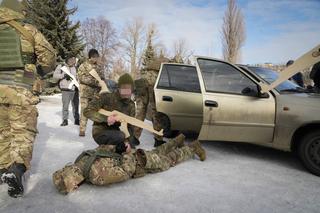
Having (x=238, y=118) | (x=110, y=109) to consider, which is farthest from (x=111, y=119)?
(x=238, y=118)

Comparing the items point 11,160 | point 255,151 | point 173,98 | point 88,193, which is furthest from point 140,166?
point 255,151

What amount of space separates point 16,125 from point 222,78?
3187mm

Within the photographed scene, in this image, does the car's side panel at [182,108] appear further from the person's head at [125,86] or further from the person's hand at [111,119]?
the person's hand at [111,119]

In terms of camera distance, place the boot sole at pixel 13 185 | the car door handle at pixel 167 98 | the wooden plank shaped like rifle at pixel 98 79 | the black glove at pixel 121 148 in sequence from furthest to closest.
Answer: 1. the wooden plank shaped like rifle at pixel 98 79
2. the car door handle at pixel 167 98
3. the black glove at pixel 121 148
4. the boot sole at pixel 13 185

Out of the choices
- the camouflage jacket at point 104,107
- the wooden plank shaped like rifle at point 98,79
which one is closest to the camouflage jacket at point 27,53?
the camouflage jacket at point 104,107

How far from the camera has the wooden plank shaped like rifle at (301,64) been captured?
14.9 ft

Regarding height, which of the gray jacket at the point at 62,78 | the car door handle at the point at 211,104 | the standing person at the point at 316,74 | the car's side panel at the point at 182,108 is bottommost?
the car's side panel at the point at 182,108

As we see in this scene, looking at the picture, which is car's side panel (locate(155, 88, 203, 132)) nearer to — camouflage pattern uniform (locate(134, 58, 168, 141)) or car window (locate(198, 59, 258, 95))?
camouflage pattern uniform (locate(134, 58, 168, 141))

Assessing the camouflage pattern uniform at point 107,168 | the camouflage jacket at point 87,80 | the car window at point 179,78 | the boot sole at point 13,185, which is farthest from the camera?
the camouflage jacket at point 87,80

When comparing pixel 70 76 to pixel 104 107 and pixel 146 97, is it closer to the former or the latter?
pixel 146 97

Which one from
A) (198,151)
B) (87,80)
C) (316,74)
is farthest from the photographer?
(87,80)

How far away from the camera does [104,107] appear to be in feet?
14.3

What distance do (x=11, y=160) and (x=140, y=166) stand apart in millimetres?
1550

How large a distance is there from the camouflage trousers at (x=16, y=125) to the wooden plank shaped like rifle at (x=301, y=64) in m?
3.34
